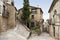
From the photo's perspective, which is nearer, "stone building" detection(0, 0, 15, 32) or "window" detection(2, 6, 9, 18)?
"stone building" detection(0, 0, 15, 32)

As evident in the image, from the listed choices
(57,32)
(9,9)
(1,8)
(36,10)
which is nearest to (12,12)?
(9,9)

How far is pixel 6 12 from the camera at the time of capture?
2383 centimetres

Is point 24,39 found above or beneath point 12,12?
beneath

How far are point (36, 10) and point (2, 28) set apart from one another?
65.3ft

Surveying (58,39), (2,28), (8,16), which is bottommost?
(58,39)

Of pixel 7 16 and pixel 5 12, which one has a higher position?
pixel 5 12

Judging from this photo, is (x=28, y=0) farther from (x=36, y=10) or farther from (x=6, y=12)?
(x=6, y=12)

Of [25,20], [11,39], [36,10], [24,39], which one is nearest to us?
[11,39]

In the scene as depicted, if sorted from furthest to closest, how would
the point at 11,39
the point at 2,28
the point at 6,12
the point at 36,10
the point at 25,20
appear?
the point at 36,10
the point at 25,20
the point at 6,12
the point at 2,28
the point at 11,39

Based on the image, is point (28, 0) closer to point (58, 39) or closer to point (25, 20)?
point (25, 20)

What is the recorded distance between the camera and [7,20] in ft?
80.1

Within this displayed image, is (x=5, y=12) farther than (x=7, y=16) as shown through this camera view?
No

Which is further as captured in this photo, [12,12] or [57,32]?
[12,12]

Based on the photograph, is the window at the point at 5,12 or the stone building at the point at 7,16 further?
the window at the point at 5,12
